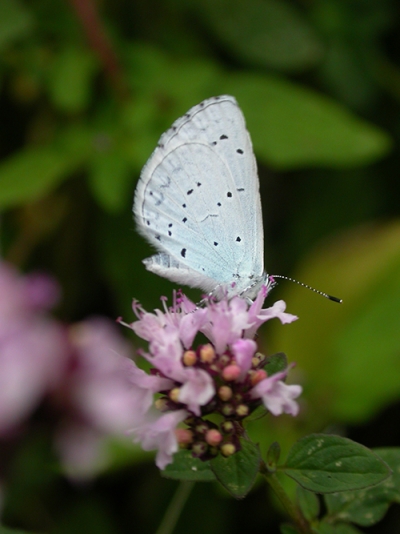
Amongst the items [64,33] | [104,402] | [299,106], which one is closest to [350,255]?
[299,106]

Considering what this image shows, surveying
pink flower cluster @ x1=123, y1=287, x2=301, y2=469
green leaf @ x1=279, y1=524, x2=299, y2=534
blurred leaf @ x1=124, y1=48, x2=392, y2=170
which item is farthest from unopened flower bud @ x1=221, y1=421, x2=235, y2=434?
blurred leaf @ x1=124, y1=48, x2=392, y2=170

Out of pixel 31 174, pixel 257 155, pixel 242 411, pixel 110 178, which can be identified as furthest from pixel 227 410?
pixel 257 155

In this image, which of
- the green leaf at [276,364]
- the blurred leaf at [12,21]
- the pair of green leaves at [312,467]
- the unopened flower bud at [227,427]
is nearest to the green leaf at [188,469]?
the pair of green leaves at [312,467]

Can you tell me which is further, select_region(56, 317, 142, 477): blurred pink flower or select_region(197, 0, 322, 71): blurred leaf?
select_region(197, 0, 322, 71): blurred leaf

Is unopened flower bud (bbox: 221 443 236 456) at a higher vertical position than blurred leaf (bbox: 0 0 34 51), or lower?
lower

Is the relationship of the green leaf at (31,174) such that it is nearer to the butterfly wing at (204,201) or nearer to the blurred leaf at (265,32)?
the butterfly wing at (204,201)

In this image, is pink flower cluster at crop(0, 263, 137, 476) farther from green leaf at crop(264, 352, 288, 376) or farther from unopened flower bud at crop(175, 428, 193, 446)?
green leaf at crop(264, 352, 288, 376)

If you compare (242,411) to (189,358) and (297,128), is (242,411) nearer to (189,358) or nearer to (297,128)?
(189,358)
